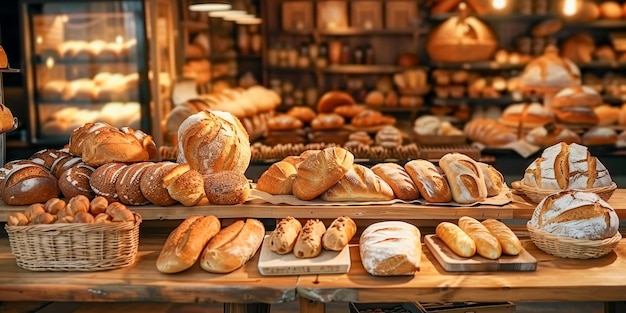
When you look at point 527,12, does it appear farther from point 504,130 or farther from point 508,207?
point 508,207

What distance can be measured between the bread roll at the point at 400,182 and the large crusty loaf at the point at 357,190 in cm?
4

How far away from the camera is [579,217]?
217 centimetres

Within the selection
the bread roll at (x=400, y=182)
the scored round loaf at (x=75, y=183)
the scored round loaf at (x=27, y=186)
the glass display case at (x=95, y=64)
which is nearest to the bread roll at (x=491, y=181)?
the bread roll at (x=400, y=182)

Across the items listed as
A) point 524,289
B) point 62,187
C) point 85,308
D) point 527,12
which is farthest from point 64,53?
point 524,289

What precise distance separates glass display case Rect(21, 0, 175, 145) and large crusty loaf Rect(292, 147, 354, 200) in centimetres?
329

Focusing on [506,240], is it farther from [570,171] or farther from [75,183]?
[75,183]

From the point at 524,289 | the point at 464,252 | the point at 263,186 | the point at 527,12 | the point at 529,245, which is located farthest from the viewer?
the point at 527,12

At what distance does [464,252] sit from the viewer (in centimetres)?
213

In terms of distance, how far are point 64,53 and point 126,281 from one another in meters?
4.13

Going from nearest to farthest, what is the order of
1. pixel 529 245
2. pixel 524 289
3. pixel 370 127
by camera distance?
pixel 524 289 → pixel 529 245 → pixel 370 127

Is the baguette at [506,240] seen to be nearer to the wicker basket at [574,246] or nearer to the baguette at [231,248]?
the wicker basket at [574,246]

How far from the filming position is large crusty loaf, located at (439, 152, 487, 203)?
96.6 inches

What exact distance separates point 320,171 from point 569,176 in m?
0.92

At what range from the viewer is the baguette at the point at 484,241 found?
2.11 m
